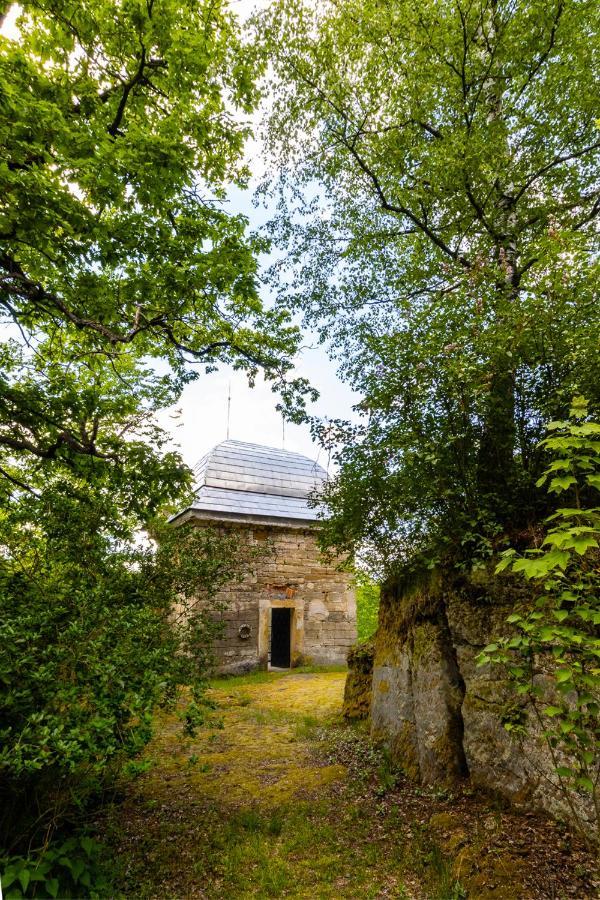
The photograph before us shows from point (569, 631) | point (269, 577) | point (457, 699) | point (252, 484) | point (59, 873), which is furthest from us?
point (252, 484)

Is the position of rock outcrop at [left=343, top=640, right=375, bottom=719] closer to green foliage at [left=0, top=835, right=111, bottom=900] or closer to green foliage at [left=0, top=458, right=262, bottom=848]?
green foliage at [left=0, top=458, right=262, bottom=848]

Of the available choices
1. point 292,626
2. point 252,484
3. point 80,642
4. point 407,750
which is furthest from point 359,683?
point 252,484

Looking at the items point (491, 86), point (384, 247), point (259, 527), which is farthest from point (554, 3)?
point (259, 527)

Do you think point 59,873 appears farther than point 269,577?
No

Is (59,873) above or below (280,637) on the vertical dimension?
above

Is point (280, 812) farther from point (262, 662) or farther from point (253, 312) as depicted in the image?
point (262, 662)

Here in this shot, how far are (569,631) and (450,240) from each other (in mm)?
5825

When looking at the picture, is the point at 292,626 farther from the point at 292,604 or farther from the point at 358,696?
the point at 358,696

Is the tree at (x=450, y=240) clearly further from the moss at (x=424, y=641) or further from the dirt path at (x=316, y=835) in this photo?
the dirt path at (x=316, y=835)

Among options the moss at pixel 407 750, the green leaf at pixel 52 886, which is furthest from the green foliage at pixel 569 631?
the green leaf at pixel 52 886

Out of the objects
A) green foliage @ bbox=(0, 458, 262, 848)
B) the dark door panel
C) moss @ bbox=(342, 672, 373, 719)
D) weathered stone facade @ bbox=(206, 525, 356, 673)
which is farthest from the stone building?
green foliage @ bbox=(0, 458, 262, 848)

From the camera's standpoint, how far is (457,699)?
12.8 ft

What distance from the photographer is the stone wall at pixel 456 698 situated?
3197 millimetres

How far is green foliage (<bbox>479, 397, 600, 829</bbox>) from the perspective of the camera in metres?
1.96
